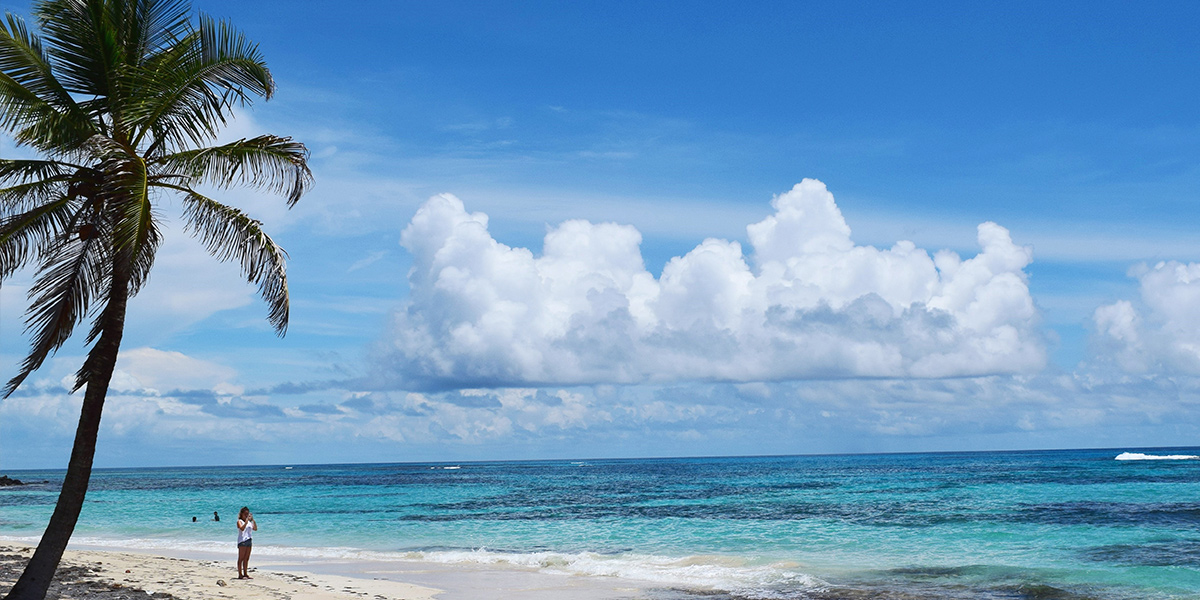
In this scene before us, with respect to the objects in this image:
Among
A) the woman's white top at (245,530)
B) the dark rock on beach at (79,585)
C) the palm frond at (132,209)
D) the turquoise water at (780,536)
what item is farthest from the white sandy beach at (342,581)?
the palm frond at (132,209)

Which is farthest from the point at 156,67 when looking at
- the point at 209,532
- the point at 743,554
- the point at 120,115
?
the point at 209,532

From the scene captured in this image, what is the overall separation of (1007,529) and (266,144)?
90.5ft

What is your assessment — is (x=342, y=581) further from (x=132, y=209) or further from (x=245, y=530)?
(x=132, y=209)

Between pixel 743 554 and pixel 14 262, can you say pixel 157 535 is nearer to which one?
pixel 743 554

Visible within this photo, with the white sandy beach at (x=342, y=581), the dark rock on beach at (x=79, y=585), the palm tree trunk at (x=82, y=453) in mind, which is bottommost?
the white sandy beach at (x=342, y=581)

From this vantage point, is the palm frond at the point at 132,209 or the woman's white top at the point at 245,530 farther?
the woman's white top at the point at 245,530

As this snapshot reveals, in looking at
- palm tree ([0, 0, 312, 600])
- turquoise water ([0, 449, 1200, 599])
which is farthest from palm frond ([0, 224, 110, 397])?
turquoise water ([0, 449, 1200, 599])

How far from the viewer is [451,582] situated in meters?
19.8

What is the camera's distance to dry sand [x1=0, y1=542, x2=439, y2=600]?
14.9 m

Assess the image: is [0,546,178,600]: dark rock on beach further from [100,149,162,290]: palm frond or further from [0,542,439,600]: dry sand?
[100,149,162,290]: palm frond

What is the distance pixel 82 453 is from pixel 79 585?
22.6ft

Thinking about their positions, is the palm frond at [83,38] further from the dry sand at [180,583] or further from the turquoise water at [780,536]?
the turquoise water at [780,536]

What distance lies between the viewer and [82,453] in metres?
9.99

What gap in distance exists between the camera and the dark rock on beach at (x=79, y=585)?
1398 cm
